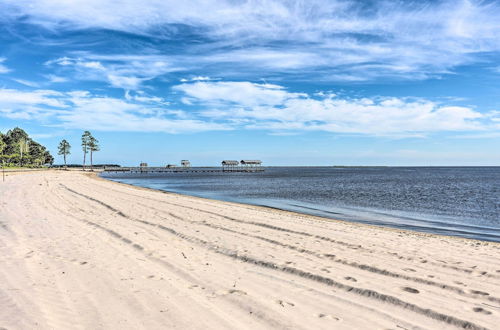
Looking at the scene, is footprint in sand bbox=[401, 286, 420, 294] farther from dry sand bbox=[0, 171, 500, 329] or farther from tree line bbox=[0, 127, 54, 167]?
tree line bbox=[0, 127, 54, 167]

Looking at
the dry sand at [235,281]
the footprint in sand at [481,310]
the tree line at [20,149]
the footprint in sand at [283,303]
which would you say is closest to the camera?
the dry sand at [235,281]

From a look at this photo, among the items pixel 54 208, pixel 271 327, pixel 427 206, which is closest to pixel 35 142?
pixel 54 208

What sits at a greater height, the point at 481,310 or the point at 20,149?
the point at 20,149

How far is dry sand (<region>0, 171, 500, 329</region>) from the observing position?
405 centimetres

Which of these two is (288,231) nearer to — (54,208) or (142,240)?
(142,240)

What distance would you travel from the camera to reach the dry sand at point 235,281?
13.3ft

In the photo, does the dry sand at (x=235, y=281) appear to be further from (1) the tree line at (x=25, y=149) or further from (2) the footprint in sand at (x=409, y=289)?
(1) the tree line at (x=25, y=149)

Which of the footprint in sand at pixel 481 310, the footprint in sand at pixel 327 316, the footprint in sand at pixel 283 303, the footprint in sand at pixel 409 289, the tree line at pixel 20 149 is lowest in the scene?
the footprint in sand at pixel 409 289

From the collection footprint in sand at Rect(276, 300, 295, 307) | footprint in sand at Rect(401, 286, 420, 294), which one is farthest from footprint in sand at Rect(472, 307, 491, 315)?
footprint in sand at Rect(276, 300, 295, 307)

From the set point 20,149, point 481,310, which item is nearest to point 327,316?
point 481,310

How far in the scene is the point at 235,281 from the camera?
5.54 metres

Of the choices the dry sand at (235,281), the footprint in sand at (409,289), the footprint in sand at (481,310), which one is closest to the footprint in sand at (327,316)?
the dry sand at (235,281)

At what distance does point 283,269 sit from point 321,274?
2.55 ft

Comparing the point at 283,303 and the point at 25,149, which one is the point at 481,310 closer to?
the point at 283,303
